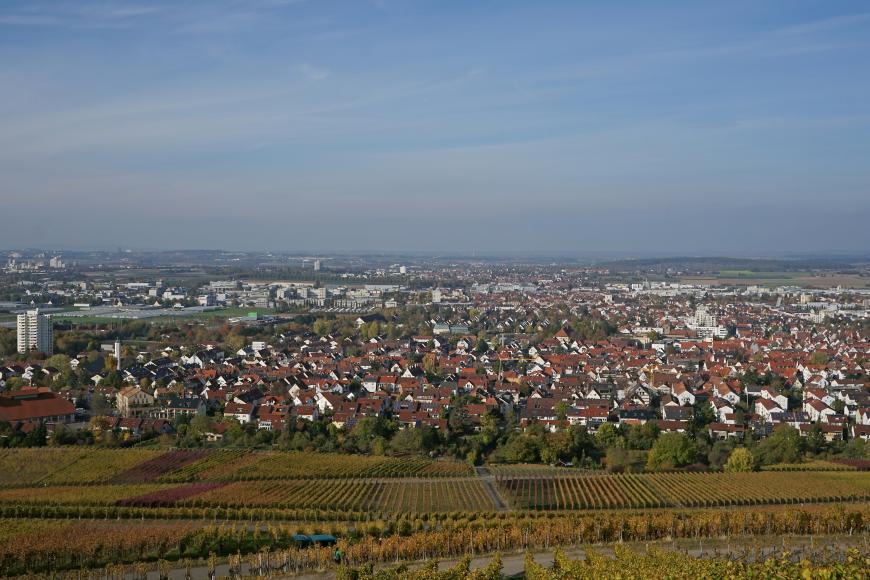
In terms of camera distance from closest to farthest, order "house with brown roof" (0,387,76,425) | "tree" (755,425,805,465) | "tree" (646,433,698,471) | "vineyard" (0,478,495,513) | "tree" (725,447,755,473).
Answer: "vineyard" (0,478,495,513) < "tree" (725,447,755,473) < "tree" (646,433,698,471) < "tree" (755,425,805,465) < "house with brown roof" (0,387,76,425)

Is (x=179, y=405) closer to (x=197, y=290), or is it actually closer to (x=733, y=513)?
(x=733, y=513)

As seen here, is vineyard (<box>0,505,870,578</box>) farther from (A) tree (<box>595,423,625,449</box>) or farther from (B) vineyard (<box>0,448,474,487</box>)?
(A) tree (<box>595,423,625,449</box>)

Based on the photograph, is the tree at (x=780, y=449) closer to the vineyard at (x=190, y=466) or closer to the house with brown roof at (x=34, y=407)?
the vineyard at (x=190, y=466)

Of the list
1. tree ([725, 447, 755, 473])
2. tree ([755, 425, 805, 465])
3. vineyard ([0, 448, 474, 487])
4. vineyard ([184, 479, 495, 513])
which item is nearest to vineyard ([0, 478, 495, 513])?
vineyard ([184, 479, 495, 513])

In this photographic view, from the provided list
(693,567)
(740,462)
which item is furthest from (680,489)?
(693,567)

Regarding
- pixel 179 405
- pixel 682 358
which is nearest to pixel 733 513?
→ pixel 179 405

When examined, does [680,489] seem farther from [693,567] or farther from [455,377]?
[455,377]
